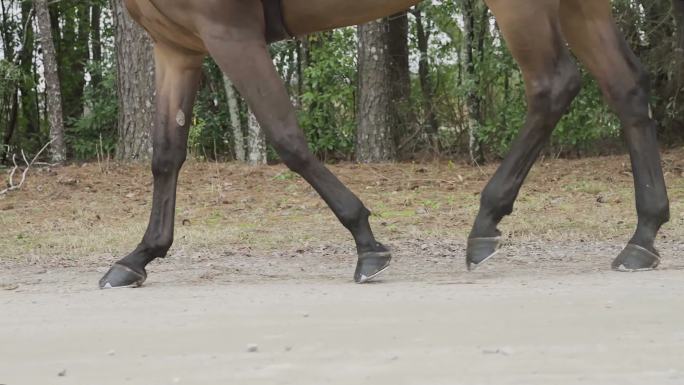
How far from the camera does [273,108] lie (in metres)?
4.77

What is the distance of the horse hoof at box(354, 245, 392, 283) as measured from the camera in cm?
474

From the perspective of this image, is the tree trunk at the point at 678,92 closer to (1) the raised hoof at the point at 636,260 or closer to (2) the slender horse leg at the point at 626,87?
(2) the slender horse leg at the point at 626,87

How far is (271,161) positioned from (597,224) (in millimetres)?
12318

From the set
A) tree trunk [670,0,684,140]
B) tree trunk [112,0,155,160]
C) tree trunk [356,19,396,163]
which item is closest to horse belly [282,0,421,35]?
tree trunk [670,0,684,140]

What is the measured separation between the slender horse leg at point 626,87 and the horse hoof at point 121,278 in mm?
2516

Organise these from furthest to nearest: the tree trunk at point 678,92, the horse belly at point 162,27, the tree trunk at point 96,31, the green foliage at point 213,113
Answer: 1. the tree trunk at point 96,31
2. the green foliage at point 213,113
3. the tree trunk at point 678,92
4. the horse belly at point 162,27

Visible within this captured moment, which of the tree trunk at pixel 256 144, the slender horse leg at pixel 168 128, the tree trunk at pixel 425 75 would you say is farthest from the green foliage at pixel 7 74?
the slender horse leg at pixel 168 128

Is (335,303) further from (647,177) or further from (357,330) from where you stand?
(647,177)

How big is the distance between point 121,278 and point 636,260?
2.51 m

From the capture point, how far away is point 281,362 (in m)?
3.01

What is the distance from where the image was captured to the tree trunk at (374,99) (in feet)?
49.3

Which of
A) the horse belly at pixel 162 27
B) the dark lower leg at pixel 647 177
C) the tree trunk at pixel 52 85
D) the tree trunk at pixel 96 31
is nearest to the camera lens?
the horse belly at pixel 162 27

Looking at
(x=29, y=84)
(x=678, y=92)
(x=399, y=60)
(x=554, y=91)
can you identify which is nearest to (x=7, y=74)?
(x=29, y=84)

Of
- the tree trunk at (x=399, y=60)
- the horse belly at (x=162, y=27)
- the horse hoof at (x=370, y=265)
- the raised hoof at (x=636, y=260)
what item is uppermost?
the tree trunk at (x=399, y=60)
